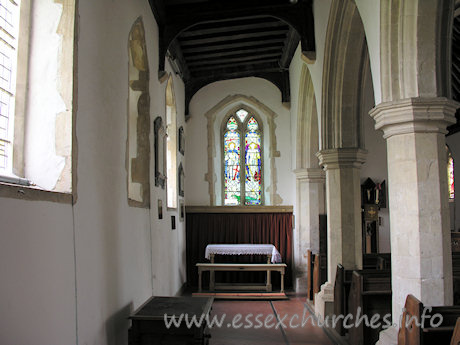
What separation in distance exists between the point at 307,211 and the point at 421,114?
17.8ft

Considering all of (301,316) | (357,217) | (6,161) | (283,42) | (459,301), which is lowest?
(301,316)

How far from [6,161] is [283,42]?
22.7ft

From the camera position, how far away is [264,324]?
20.8 ft

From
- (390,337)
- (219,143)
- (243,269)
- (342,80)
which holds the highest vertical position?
(342,80)

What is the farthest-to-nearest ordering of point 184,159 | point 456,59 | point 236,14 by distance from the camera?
point 184,159 → point 456,59 → point 236,14

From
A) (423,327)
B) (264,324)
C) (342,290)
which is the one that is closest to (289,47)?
(342,290)

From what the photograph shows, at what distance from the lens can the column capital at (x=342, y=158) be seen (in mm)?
6016

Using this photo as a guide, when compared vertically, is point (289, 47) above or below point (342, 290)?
above

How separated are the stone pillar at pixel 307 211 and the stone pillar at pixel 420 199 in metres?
5.07

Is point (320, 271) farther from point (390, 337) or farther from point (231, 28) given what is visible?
point (231, 28)

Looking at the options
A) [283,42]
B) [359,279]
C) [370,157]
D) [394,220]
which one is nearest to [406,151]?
[394,220]

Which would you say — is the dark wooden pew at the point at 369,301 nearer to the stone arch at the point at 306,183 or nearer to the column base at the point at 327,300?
the column base at the point at 327,300

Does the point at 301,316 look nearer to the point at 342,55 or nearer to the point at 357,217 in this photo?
the point at 357,217

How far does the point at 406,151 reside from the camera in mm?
3596
